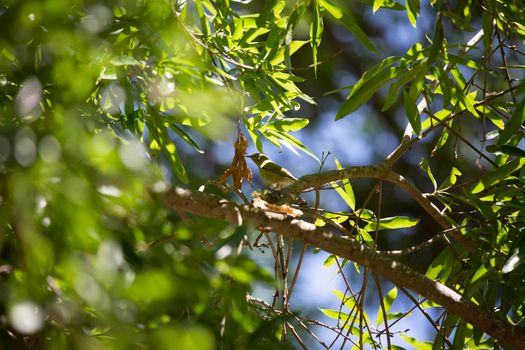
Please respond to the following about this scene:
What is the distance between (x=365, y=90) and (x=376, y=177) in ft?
0.80

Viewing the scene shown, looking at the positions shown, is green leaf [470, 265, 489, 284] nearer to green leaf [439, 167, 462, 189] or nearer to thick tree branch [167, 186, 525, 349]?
thick tree branch [167, 186, 525, 349]

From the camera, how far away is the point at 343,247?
4.30 ft

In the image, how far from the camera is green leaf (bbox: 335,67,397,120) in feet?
4.97

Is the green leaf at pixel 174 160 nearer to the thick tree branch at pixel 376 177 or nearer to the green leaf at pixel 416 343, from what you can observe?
the thick tree branch at pixel 376 177

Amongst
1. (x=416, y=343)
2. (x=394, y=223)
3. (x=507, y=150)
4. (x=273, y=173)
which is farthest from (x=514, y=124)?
(x=273, y=173)

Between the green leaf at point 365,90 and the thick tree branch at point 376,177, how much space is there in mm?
148

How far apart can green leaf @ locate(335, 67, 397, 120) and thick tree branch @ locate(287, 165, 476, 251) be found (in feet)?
0.49

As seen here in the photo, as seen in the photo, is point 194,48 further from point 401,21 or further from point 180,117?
point 401,21

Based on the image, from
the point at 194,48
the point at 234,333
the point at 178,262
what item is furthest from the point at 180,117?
the point at 178,262

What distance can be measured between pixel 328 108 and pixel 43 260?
10.5 feet

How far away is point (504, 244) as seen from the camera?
1687 mm

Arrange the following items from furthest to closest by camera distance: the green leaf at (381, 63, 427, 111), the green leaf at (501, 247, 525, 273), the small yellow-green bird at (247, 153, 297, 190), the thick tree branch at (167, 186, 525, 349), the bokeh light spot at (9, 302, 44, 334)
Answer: the small yellow-green bird at (247, 153, 297, 190) → the green leaf at (381, 63, 427, 111) → the green leaf at (501, 247, 525, 273) → the thick tree branch at (167, 186, 525, 349) → the bokeh light spot at (9, 302, 44, 334)

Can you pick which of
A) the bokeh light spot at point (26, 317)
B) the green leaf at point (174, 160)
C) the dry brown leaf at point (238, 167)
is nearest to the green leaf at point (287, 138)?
the dry brown leaf at point (238, 167)

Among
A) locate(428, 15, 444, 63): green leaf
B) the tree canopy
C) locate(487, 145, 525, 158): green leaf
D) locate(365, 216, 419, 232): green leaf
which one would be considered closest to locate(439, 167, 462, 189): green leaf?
the tree canopy
